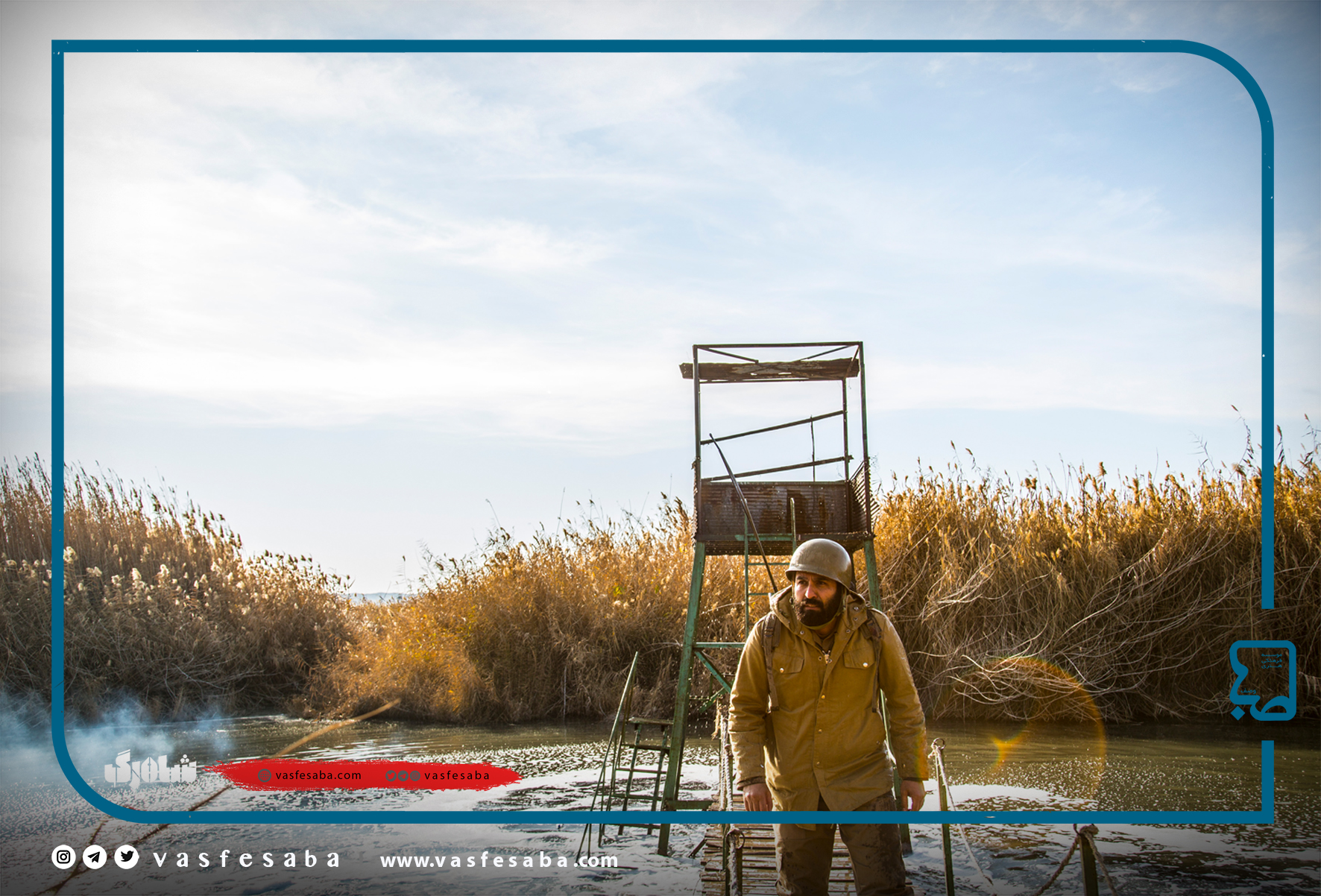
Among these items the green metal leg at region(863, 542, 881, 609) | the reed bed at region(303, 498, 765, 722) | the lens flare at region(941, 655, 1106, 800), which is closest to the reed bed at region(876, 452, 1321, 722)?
the lens flare at region(941, 655, 1106, 800)

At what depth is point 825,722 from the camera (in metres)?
4.41

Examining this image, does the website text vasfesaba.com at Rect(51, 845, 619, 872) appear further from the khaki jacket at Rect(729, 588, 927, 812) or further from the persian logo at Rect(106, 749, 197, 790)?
the khaki jacket at Rect(729, 588, 927, 812)

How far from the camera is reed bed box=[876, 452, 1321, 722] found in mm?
16375

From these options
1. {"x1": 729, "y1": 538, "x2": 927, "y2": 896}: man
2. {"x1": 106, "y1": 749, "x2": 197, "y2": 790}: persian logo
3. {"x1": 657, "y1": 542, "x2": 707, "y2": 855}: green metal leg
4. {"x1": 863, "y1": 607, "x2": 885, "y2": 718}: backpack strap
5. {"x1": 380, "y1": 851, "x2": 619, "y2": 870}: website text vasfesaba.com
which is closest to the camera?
{"x1": 729, "y1": 538, "x2": 927, "y2": 896}: man

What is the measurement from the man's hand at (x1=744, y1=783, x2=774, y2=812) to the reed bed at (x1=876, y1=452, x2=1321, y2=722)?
13.5 m

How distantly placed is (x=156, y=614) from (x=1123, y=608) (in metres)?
19.2

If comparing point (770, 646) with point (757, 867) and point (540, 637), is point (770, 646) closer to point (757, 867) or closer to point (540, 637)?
point (757, 867)

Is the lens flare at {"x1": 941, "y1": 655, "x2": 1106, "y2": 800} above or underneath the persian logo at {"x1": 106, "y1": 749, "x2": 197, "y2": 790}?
above

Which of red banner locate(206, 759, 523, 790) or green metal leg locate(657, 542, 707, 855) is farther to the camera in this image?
red banner locate(206, 759, 523, 790)

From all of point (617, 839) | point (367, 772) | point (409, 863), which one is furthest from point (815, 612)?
point (367, 772)

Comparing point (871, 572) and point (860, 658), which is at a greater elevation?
point (860, 658)

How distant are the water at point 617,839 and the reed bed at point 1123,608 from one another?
0.82 meters

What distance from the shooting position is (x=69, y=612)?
1772cm

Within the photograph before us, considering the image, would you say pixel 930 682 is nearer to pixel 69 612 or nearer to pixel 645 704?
pixel 645 704
